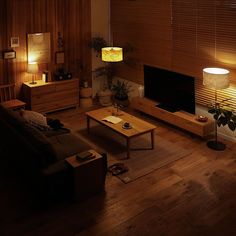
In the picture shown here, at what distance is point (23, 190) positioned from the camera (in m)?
4.09

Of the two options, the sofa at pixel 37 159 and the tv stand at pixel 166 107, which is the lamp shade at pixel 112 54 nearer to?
the tv stand at pixel 166 107

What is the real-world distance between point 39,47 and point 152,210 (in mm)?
3896

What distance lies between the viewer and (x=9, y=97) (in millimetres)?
6215

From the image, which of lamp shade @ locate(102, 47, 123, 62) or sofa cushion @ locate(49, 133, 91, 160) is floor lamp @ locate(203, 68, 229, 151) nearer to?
lamp shade @ locate(102, 47, 123, 62)

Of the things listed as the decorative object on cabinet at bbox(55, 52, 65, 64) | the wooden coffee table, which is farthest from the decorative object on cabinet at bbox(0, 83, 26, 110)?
the wooden coffee table

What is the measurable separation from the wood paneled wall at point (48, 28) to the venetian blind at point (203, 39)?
193 cm

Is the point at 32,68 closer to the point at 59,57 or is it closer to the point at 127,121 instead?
the point at 59,57

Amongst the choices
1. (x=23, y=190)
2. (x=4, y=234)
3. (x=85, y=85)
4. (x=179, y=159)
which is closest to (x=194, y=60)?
(x=179, y=159)

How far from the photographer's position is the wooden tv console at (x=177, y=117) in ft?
17.5

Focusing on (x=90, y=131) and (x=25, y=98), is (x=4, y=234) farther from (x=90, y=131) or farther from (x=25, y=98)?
(x=25, y=98)

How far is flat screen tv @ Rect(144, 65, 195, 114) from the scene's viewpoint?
5586 millimetres

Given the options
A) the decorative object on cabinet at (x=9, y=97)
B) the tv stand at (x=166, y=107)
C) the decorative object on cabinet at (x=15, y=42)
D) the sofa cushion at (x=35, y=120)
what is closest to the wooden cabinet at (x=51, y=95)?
the decorative object on cabinet at (x=9, y=97)

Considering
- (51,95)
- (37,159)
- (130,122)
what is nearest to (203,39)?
(130,122)

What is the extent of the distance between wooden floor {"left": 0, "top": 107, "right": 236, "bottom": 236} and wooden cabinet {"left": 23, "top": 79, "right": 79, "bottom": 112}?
242 centimetres
